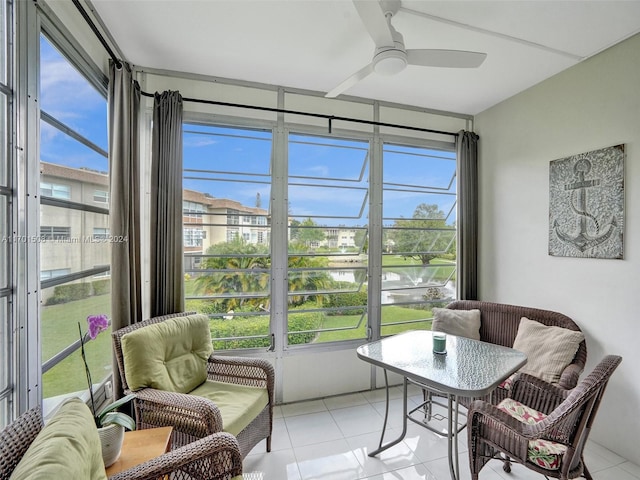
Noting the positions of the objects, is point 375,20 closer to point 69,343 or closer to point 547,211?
point 547,211

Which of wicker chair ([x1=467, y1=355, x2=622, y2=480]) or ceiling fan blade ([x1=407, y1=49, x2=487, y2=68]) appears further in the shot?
ceiling fan blade ([x1=407, y1=49, x2=487, y2=68])

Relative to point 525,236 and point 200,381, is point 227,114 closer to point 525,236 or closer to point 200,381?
point 200,381

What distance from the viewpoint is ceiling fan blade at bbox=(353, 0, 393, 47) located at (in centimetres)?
137

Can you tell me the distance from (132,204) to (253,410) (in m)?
1.64

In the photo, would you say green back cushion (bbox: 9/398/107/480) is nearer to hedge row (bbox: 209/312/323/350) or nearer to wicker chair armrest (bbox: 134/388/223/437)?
wicker chair armrest (bbox: 134/388/223/437)

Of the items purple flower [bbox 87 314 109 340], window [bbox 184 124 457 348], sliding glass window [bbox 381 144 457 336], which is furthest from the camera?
sliding glass window [bbox 381 144 457 336]

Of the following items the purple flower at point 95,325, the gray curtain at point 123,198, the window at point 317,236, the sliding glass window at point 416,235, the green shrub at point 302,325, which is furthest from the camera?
the sliding glass window at point 416,235

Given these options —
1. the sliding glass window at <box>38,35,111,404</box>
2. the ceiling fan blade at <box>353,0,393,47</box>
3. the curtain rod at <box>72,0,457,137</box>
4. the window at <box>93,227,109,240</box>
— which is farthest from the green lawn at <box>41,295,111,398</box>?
the ceiling fan blade at <box>353,0,393,47</box>

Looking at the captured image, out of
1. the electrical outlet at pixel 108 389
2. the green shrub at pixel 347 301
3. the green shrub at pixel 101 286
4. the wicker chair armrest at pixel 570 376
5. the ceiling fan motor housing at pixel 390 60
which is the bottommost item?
the electrical outlet at pixel 108 389

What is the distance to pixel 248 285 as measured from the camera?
2797 mm

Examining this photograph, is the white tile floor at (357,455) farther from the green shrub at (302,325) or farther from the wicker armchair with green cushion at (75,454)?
the wicker armchair with green cushion at (75,454)

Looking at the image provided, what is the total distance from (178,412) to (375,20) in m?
2.25

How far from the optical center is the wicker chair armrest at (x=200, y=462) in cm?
115

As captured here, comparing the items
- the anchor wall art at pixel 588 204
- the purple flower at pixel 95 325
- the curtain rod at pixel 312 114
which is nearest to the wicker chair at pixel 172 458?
the purple flower at pixel 95 325
